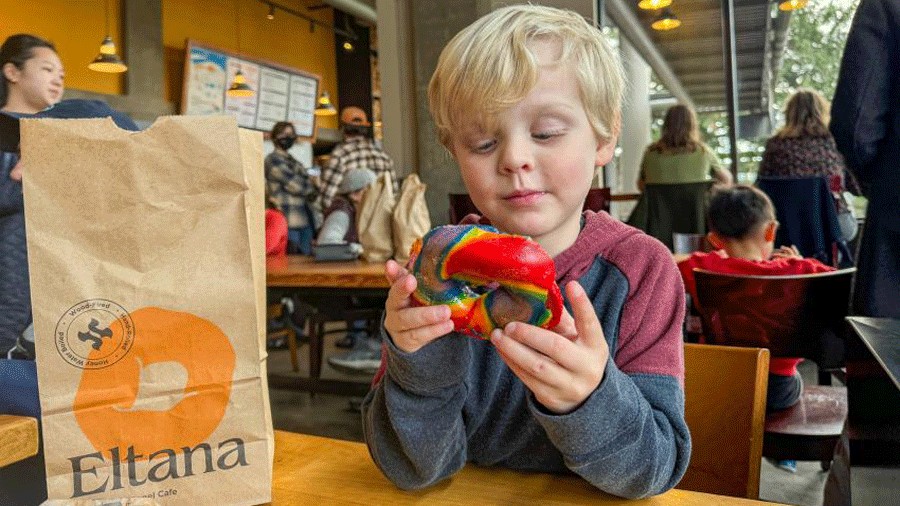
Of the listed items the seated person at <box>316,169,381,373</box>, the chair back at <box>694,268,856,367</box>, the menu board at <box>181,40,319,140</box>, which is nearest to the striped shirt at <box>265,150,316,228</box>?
the seated person at <box>316,169,381,373</box>

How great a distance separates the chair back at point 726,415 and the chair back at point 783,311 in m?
0.88

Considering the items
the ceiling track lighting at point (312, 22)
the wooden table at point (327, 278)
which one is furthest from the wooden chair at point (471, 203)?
the ceiling track lighting at point (312, 22)

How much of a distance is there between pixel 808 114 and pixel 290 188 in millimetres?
3538

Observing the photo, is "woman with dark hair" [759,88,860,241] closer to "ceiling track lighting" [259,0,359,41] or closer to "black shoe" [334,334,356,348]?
"black shoe" [334,334,356,348]

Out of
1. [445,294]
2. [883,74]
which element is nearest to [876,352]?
[445,294]

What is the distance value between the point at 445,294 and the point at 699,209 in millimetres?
3673

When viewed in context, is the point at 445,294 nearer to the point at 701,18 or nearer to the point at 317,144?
the point at 701,18

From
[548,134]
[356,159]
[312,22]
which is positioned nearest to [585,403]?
[548,134]

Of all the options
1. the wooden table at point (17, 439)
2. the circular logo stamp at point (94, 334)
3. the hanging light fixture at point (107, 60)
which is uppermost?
the hanging light fixture at point (107, 60)

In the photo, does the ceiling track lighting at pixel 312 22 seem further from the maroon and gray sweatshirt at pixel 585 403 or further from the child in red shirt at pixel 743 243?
the maroon and gray sweatshirt at pixel 585 403

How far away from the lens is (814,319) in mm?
2076

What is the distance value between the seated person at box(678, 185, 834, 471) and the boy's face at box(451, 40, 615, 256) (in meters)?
1.69

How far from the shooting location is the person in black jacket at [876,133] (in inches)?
83.4

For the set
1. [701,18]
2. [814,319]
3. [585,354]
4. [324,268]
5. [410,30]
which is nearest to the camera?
[585,354]
